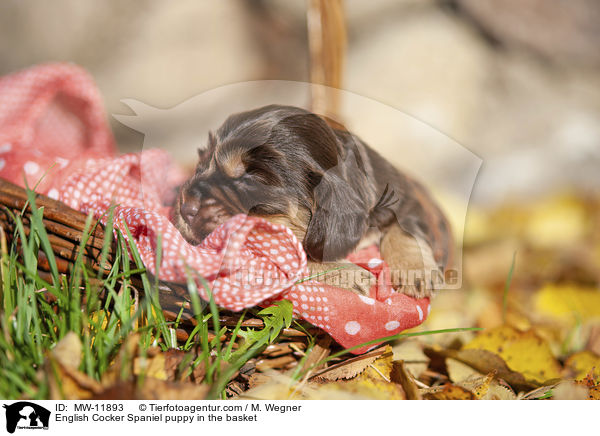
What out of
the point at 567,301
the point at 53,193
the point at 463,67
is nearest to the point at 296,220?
the point at 53,193

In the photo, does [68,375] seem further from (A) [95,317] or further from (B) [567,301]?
(B) [567,301]

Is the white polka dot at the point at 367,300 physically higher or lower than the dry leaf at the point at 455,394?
higher

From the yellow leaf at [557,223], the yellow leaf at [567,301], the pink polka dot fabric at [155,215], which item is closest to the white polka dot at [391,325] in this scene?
the pink polka dot fabric at [155,215]

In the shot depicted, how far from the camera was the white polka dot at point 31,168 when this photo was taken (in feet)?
4.24

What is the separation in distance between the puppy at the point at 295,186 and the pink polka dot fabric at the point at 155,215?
0.06 metres

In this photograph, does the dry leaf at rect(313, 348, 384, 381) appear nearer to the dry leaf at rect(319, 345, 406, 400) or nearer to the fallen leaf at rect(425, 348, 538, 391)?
the dry leaf at rect(319, 345, 406, 400)

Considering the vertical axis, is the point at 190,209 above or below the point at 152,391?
above

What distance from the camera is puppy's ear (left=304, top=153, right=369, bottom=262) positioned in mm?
→ 978

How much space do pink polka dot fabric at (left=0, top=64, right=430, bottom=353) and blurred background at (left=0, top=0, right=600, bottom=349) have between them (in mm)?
568

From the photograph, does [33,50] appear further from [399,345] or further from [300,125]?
[399,345]

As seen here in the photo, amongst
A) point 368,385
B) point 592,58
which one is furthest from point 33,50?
point 592,58

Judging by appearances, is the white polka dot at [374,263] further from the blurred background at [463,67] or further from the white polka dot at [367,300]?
the blurred background at [463,67]
